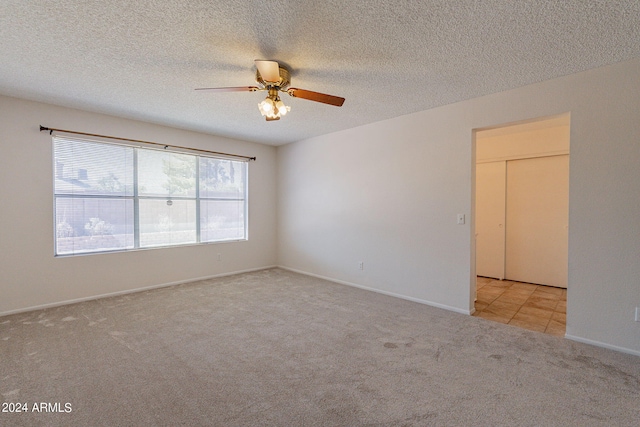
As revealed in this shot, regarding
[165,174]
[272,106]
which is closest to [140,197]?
[165,174]

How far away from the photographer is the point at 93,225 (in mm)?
3855

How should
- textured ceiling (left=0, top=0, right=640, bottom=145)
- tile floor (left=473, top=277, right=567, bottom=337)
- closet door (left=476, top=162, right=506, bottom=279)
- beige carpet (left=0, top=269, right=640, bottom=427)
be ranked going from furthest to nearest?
closet door (left=476, top=162, right=506, bottom=279) < tile floor (left=473, top=277, right=567, bottom=337) < textured ceiling (left=0, top=0, right=640, bottom=145) < beige carpet (left=0, top=269, right=640, bottom=427)

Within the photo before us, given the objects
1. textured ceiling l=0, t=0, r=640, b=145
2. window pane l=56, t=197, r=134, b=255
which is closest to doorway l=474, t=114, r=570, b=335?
textured ceiling l=0, t=0, r=640, b=145

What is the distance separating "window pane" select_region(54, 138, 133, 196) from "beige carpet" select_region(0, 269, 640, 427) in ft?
5.12

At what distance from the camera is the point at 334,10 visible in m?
1.81

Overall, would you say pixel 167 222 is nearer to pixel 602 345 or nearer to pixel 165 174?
pixel 165 174

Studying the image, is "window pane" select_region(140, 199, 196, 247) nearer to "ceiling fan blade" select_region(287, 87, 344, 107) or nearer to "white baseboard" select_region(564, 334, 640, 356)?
"ceiling fan blade" select_region(287, 87, 344, 107)

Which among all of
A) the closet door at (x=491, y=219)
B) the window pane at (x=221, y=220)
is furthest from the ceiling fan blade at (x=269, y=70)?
the closet door at (x=491, y=219)

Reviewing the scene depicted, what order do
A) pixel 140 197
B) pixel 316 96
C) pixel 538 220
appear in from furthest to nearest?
pixel 538 220, pixel 140 197, pixel 316 96

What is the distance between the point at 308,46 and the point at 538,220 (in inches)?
185

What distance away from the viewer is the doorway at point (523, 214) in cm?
436

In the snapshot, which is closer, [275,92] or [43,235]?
[275,92]

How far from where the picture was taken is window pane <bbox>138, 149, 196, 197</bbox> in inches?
169

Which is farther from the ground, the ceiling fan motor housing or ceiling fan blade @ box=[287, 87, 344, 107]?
the ceiling fan motor housing
